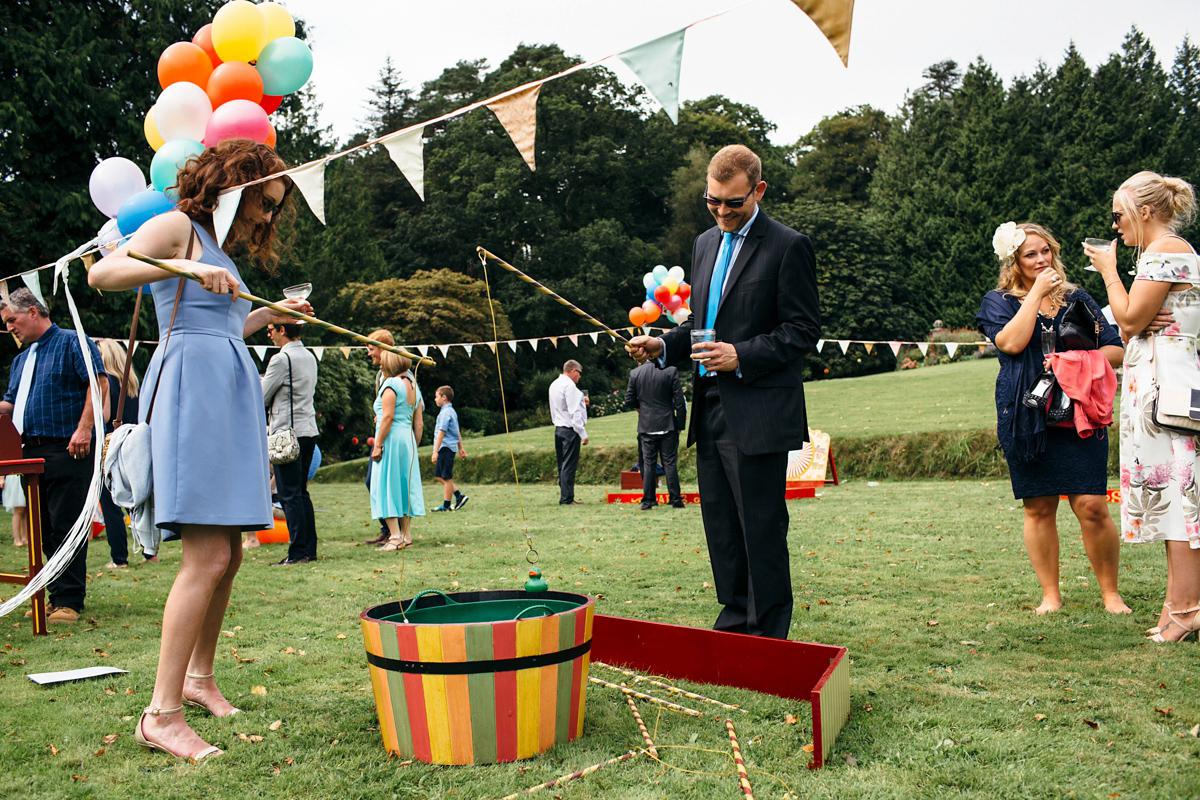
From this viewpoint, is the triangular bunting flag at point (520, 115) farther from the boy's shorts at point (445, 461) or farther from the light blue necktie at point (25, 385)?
the boy's shorts at point (445, 461)

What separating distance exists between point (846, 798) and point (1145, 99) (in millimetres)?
45109

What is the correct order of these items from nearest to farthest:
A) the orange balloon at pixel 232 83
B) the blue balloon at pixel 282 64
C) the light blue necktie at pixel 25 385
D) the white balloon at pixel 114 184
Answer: the orange balloon at pixel 232 83 → the white balloon at pixel 114 184 → the blue balloon at pixel 282 64 → the light blue necktie at pixel 25 385

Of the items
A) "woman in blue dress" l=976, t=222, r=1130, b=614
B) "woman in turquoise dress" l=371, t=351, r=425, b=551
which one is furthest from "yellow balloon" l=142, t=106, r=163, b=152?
"woman in blue dress" l=976, t=222, r=1130, b=614

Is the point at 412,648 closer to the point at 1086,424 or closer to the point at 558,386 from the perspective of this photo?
the point at 1086,424

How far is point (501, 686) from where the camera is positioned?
105 inches

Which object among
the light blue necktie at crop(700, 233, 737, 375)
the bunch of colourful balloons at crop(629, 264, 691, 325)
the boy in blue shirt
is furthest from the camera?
the bunch of colourful balloons at crop(629, 264, 691, 325)

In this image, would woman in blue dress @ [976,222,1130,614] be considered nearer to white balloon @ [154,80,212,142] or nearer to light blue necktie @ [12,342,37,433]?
white balloon @ [154,80,212,142]

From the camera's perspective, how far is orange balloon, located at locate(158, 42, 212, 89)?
4.84 m

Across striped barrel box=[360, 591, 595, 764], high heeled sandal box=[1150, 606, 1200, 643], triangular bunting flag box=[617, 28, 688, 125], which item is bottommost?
high heeled sandal box=[1150, 606, 1200, 643]

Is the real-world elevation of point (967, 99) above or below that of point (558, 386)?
above

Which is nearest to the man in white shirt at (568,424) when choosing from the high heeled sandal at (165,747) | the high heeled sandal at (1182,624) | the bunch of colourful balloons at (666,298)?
the bunch of colourful balloons at (666,298)

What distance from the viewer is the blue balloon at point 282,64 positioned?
4.86 metres

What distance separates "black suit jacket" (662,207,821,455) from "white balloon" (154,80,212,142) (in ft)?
8.84

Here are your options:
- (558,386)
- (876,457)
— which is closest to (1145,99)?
(876,457)
